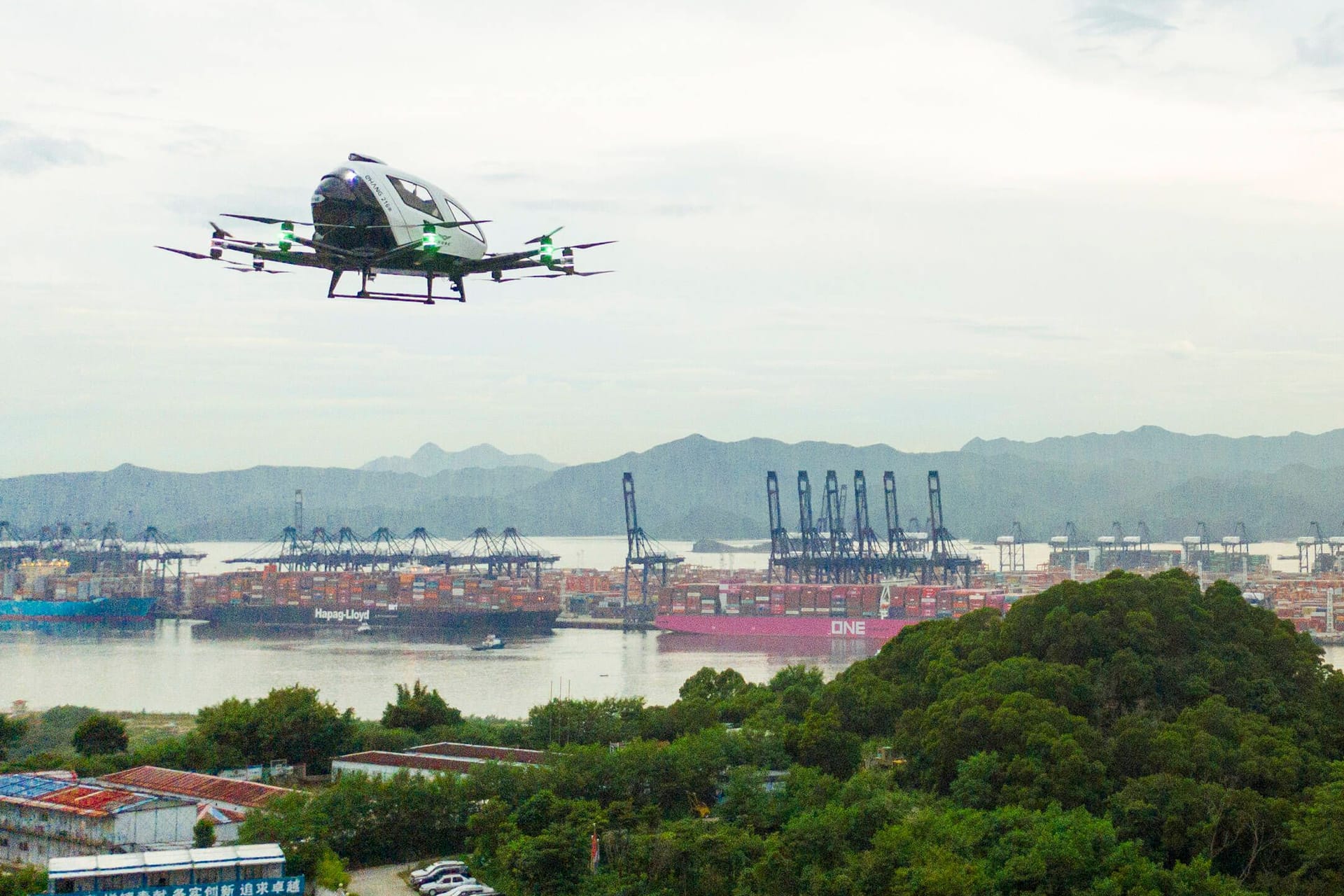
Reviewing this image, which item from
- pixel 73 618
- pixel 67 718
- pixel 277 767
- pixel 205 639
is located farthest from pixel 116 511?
pixel 277 767

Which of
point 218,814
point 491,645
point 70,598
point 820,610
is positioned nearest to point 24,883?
point 218,814

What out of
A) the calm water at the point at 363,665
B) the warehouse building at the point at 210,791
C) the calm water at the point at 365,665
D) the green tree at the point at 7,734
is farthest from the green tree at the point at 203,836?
the calm water at the point at 363,665

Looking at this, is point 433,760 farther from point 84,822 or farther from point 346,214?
point 346,214

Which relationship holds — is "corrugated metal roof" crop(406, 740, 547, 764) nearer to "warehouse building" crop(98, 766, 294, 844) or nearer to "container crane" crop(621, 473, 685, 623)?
"warehouse building" crop(98, 766, 294, 844)

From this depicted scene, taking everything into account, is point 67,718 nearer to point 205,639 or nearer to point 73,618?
point 205,639

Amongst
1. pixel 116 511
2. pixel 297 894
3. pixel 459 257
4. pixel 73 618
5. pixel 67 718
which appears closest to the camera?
pixel 459 257
